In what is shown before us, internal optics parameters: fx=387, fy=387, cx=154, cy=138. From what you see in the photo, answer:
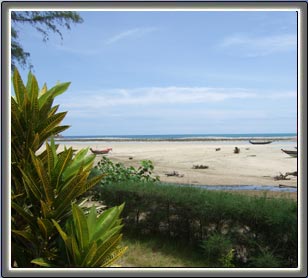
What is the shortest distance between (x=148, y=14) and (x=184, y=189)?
1.90m

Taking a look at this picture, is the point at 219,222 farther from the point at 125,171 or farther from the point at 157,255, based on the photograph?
the point at 125,171

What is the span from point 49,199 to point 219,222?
173cm

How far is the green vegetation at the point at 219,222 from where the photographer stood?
2883mm

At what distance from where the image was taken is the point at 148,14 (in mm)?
2330

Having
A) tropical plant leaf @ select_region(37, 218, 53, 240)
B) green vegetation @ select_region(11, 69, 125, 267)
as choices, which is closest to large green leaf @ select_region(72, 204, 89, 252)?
green vegetation @ select_region(11, 69, 125, 267)

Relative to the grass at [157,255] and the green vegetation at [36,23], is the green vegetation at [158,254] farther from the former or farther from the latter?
the green vegetation at [36,23]

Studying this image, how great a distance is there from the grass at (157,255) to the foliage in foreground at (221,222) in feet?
0.25

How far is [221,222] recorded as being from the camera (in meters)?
3.17

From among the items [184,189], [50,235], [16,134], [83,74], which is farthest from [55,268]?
[184,189]

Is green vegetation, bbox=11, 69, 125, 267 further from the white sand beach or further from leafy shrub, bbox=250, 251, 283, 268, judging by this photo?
leafy shrub, bbox=250, 251, 283, 268

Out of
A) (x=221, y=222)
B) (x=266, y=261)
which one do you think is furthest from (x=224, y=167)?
(x=266, y=261)

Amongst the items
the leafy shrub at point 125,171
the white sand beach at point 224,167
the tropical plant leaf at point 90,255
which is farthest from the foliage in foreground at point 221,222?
the tropical plant leaf at point 90,255

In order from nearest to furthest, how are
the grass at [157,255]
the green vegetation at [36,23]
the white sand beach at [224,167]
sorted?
the green vegetation at [36,23] → the grass at [157,255] → the white sand beach at [224,167]

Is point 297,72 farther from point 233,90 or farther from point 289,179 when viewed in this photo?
point 289,179
